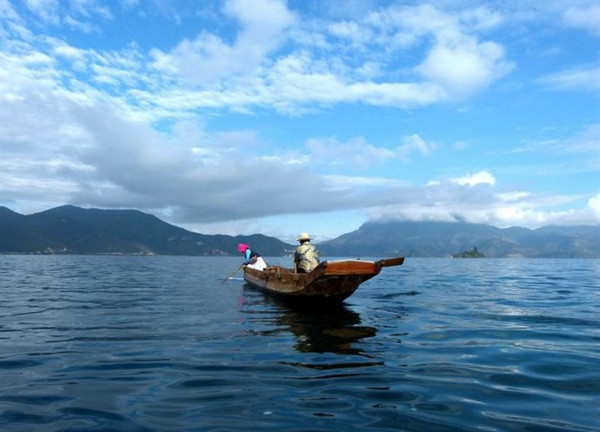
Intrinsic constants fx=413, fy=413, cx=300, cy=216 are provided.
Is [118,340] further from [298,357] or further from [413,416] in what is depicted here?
[413,416]

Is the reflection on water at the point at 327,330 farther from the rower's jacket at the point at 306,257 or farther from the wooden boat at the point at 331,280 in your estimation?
the rower's jacket at the point at 306,257

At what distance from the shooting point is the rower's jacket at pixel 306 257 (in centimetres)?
1995

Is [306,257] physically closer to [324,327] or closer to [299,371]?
[324,327]

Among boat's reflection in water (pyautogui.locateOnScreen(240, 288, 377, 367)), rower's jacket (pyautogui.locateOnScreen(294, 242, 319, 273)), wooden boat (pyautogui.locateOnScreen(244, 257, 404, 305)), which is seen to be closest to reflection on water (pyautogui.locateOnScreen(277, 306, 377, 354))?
boat's reflection in water (pyautogui.locateOnScreen(240, 288, 377, 367))

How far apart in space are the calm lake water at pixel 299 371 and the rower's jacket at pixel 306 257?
3.67 m

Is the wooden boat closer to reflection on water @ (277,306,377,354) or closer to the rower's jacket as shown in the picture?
reflection on water @ (277,306,377,354)

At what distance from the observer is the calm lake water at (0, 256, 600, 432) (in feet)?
20.0

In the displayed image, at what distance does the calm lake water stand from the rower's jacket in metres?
3.67

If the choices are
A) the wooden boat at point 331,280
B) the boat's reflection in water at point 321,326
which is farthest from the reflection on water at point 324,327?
the wooden boat at point 331,280

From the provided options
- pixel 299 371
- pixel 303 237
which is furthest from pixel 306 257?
pixel 299 371

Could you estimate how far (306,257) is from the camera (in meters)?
20.0

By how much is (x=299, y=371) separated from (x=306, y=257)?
1160cm

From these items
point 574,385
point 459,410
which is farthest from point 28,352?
point 574,385

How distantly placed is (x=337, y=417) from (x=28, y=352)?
807 centimetres
